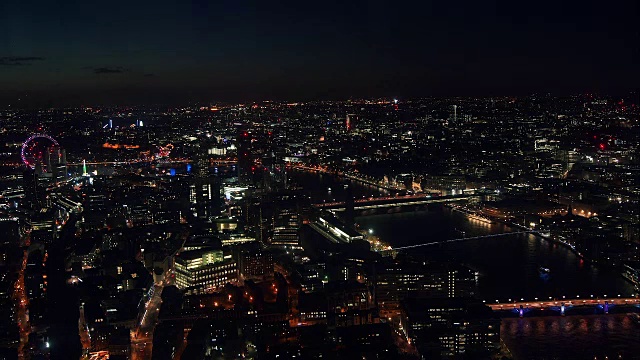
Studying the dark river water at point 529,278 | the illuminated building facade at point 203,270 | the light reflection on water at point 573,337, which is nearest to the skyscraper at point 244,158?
the dark river water at point 529,278

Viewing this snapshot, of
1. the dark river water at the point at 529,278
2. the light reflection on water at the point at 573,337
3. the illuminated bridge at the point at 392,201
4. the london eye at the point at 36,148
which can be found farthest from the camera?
the london eye at the point at 36,148

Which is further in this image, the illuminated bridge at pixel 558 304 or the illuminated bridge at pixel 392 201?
the illuminated bridge at pixel 392 201

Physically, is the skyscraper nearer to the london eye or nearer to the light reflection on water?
the london eye

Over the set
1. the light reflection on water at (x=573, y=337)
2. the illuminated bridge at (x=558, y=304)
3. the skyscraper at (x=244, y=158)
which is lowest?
the light reflection on water at (x=573, y=337)

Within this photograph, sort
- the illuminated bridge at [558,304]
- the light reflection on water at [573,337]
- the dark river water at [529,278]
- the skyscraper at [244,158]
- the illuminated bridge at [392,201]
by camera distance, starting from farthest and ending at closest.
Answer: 1. the skyscraper at [244,158]
2. the illuminated bridge at [392,201]
3. the illuminated bridge at [558,304]
4. the dark river water at [529,278]
5. the light reflection on water at [573,337]

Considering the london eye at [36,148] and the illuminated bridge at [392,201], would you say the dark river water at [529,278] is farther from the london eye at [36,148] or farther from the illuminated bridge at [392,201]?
the london eye at [36,148]

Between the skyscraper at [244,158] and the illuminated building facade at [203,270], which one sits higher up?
the skyscraper at [244,158]

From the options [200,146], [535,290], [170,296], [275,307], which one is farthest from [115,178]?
[535,290]

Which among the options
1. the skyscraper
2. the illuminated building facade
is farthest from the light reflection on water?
the skyscraper
